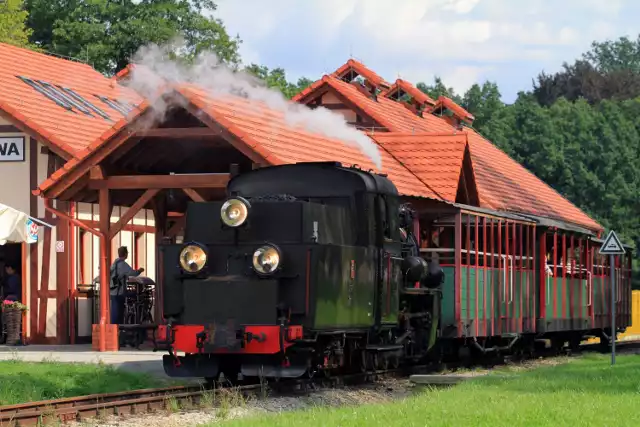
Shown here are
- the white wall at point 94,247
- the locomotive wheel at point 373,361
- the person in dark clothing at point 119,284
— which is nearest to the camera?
the locomotive wheel at point 373,361

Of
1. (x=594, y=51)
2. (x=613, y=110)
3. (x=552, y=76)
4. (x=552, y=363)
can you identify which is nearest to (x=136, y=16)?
(x=613, y=110)

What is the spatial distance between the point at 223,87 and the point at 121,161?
296 cm

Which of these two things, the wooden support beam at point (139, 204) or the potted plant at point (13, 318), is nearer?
the wooden support beam at point (139, 204)

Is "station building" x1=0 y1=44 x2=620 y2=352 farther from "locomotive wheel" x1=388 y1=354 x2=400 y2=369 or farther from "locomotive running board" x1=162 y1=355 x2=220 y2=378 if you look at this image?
"locomotive wheel" x1=388 y1=354 x2=400 y2=369

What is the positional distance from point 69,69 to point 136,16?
56.8 ft

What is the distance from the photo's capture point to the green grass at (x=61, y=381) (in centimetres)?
1697

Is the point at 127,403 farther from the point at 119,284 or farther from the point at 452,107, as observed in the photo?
the point at 452,107

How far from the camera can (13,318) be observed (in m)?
27.8

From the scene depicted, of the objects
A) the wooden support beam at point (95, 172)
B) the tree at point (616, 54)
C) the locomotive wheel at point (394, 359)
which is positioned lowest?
the locomotive wheel at point (394, 359)

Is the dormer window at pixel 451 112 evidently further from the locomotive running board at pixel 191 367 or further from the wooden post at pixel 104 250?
the locomotive running board at pixel 191 367

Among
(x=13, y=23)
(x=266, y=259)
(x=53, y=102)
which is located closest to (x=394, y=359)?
(x=266, y=259)

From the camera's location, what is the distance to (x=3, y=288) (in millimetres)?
28750

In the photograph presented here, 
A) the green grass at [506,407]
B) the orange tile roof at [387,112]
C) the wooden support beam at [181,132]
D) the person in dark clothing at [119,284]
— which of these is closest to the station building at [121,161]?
the wooden support beam at [181,132]

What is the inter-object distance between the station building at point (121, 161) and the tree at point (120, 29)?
855 centimetres
